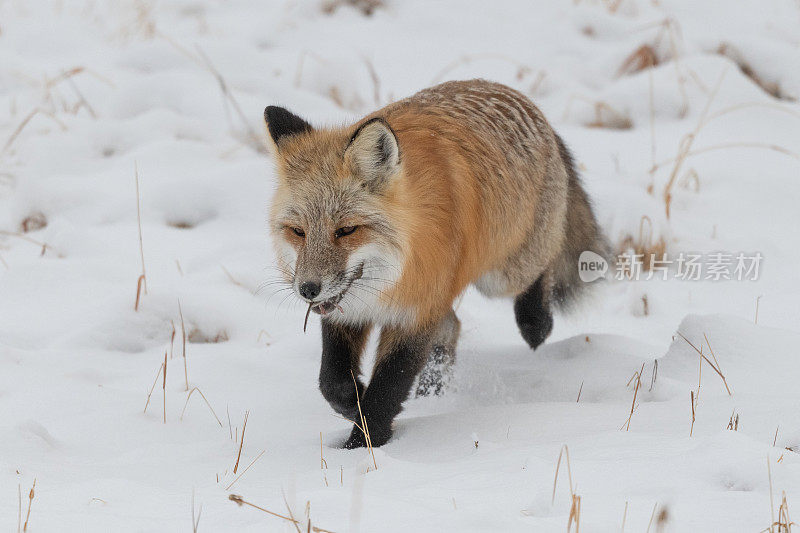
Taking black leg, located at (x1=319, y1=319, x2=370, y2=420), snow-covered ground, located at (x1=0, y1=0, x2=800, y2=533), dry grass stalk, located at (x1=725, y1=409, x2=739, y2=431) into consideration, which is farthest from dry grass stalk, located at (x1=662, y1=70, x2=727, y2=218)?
black leg, located at (x1=319, y1=319, x2=370, y2=420)

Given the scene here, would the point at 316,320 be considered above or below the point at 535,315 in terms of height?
below

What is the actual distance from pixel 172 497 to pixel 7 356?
2.13 meters

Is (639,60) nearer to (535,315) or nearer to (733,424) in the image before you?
(535,315)

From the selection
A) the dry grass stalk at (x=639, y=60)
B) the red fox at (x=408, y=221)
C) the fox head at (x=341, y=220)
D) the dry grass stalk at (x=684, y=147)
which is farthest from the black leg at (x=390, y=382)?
the dry grass stalk at (x=639, y=60)

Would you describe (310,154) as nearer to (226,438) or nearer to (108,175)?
(226,438)

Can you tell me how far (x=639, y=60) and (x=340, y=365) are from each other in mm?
6380

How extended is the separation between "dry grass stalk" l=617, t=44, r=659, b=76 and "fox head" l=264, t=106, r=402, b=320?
6215mm

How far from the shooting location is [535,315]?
5.43 meters

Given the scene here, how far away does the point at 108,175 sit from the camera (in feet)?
24.4

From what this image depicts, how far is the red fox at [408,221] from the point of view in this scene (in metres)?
3.65

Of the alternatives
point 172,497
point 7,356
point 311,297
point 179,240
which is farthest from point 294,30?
point 172,497

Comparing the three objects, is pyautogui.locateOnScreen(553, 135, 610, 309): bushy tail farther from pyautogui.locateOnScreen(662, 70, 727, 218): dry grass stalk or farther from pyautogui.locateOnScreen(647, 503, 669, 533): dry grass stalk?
pyautogui.locateOnScreen(647, 503, 669, 533): dry grass stalk

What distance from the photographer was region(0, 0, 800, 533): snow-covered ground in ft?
9.53

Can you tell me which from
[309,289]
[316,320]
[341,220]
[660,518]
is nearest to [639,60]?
[316,320]
